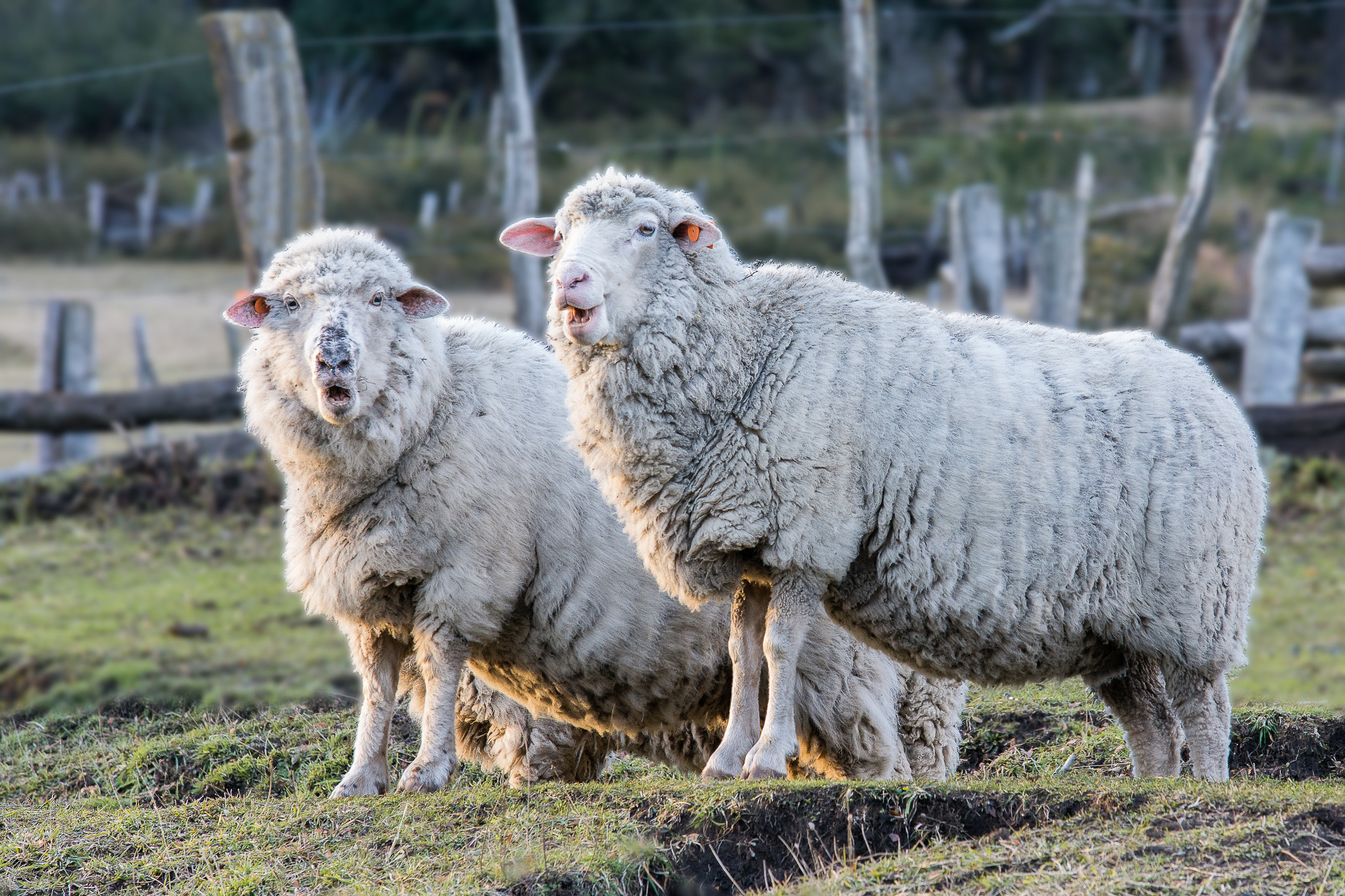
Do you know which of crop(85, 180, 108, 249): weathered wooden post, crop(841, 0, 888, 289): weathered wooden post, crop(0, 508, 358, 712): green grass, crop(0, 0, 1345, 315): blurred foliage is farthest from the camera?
crop(85, 180, 108, 249): weathered wooden post

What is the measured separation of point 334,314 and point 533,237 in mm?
722

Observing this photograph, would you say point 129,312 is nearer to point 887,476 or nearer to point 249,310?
point 249,310

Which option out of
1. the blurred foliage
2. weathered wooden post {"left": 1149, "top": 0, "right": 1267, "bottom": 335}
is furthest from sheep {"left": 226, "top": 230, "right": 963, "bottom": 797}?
the blurred foliage

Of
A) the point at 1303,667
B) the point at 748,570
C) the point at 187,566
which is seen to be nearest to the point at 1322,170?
the point at 1303,667

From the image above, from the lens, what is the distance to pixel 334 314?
464cm

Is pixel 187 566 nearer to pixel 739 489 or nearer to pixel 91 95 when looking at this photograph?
pixel 739 489

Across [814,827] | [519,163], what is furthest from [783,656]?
[519,163]

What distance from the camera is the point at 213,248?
23.3 m

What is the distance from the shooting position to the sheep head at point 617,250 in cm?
414

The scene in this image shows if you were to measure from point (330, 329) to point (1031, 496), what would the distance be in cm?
234

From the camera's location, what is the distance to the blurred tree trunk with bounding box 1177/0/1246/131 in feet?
88.7

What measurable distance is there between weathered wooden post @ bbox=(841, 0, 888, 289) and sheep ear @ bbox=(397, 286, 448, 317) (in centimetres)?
570

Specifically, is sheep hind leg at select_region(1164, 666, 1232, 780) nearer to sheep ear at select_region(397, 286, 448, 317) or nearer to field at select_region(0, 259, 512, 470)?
sheep ear at select_region(397, 286, 448, 317)

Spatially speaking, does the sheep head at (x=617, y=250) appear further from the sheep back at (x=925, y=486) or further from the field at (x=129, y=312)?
the field at (x=129, y=312)
